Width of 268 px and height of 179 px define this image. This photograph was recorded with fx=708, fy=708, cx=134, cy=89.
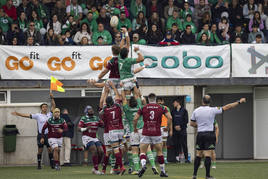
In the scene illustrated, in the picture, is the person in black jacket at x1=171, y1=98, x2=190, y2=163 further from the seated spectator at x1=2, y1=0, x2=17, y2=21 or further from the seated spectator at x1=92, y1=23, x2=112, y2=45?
the seated spectator at x1=2, y1=0, x2=17, y2=21

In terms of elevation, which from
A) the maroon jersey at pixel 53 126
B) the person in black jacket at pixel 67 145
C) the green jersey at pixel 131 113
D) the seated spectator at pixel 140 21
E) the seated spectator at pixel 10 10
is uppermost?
the seated spectator at pixel 10 10

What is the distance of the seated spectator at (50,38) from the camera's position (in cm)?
2712

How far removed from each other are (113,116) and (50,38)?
8.83 m

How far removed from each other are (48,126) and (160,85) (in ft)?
19.6

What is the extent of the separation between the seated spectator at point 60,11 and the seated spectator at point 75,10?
0.20 metres

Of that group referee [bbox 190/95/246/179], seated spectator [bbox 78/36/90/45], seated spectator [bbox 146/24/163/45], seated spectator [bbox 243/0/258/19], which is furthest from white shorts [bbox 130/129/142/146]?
seated spectator [bbox 243/0/258/19]

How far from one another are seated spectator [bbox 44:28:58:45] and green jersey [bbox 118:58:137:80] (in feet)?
27.1

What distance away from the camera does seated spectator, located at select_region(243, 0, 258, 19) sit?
29466mm

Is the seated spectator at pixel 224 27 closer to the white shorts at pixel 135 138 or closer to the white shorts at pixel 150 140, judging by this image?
the white shorts at pixel 135 138

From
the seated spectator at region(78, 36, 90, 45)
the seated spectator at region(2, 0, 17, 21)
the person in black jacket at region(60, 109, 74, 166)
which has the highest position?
the seated spectator at region(2, 0, 17, 21)

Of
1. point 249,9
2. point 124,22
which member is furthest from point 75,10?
point 249,9

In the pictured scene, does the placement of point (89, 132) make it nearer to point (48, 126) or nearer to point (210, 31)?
point (48, 126)

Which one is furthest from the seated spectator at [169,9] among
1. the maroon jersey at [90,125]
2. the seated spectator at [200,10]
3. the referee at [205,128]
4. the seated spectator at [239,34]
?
the referee at [205,128]

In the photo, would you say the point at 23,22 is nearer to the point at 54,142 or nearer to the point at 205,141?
the point at 54,142
